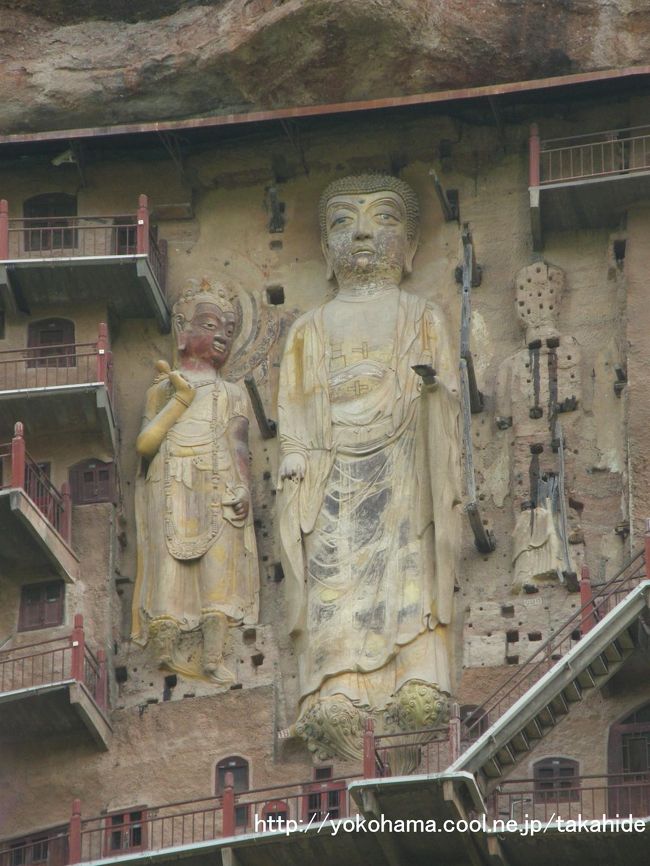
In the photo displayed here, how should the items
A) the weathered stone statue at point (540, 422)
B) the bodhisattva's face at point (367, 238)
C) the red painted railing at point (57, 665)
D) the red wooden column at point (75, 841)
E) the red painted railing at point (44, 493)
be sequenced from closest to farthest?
the red wooden column at point (75, 841)
the red painted railing at point (57, 665)
the weathered stone statue at point (540, 422)
the red painted railing at point (44, 493)
the bodhisattva's face at point (367, 238)

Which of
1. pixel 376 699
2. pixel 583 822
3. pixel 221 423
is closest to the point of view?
pixel 583 822

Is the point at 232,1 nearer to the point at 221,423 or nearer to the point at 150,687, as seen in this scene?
the point at 221,423

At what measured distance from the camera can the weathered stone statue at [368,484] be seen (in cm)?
3441

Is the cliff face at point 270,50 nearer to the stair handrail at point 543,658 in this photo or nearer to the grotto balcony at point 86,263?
the grotto balcony at point 86,263

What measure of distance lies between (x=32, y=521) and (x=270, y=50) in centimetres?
592

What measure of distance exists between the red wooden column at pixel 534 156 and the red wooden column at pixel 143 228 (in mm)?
4119

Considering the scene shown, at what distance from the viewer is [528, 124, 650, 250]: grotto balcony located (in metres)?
36.3

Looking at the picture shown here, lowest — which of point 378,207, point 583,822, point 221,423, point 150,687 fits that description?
point 583,822

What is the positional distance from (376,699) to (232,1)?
820cm

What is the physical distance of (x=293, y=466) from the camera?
35812 millimetres

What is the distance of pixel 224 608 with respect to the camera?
35.4m

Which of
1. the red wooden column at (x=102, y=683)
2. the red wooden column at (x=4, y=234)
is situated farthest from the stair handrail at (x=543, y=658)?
the red wooden column at (x=4, y=234)

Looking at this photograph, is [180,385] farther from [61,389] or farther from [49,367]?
[49,367]

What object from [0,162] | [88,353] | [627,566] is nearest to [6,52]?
[0,162]
